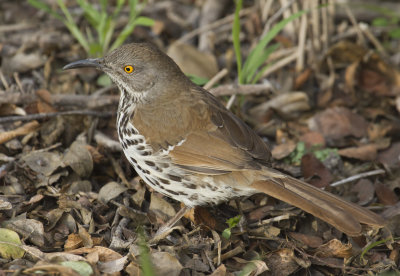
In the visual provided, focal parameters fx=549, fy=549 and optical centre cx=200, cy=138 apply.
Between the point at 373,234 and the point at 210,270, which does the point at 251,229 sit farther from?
the point at 373,234

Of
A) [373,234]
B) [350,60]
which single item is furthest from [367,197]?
[350,60]

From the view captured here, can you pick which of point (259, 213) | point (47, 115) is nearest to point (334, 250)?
point (259, 213)

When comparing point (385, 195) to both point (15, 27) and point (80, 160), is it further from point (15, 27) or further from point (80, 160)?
point (15, 27)

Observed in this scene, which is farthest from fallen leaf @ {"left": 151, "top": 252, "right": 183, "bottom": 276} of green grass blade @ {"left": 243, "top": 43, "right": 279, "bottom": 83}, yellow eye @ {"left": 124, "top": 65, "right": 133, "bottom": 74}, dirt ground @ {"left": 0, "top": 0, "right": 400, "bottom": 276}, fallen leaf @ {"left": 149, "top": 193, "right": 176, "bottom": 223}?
green grass blade @ {"left": 243, "top": 43, "right": 279, "bottom": 83}

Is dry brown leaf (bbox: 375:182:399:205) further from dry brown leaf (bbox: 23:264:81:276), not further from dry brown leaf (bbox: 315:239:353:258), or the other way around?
dry brown leaf (bbox: 23:264:81:276)

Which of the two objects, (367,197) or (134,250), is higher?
(134,250)

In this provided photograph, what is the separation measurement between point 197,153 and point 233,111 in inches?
62.3

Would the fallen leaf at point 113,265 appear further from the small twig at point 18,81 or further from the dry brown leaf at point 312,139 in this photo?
the dry brown leaf at point 312,139

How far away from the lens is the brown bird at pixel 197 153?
3873 mm

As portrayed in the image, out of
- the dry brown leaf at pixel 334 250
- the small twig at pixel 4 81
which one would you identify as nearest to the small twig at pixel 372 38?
the dry brown leaf at pixel 334 250

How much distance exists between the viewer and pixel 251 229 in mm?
4305

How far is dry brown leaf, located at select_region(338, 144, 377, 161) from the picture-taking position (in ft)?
16.7

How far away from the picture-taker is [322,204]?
12.4ft

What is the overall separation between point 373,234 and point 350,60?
2562 millimetres
